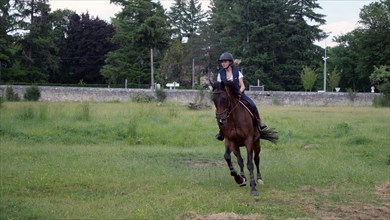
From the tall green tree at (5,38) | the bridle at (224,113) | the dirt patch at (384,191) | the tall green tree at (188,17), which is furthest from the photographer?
the tall green tree at (188,17)

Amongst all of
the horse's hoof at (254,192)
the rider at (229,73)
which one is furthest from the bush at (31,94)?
the horse's hoof at (254,192)

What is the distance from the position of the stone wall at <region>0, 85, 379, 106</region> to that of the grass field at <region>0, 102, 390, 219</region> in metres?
25.7

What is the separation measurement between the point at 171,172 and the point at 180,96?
3765cm

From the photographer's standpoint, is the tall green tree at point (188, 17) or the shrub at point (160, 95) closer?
the shrub at point (160, 95)

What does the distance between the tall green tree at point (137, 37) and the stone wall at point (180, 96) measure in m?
10.8

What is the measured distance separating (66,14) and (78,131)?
6290cm

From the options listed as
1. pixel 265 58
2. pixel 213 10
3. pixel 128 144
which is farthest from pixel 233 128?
pixel 213 10

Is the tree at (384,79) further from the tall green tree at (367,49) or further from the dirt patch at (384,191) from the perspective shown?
the dirt patch at (384,191)

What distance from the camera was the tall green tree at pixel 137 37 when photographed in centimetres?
5862

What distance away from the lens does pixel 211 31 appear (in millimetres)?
79438

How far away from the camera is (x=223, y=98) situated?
33.3 ft

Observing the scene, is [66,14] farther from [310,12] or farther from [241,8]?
[310,12]

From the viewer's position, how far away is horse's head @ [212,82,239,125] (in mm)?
10062

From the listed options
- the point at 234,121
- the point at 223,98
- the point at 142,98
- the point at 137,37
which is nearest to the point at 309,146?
the point at 234,121
